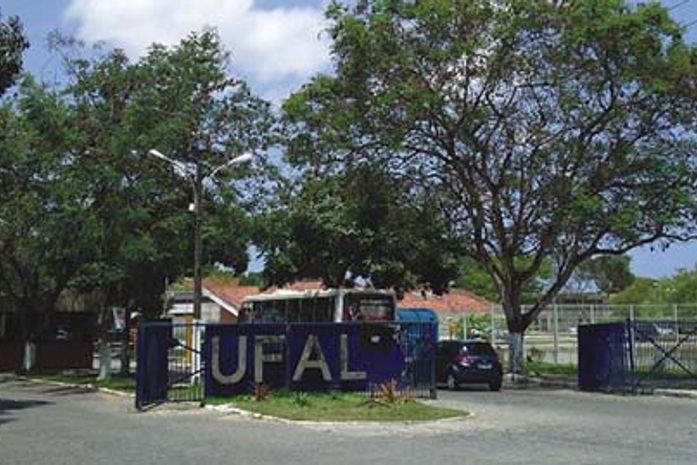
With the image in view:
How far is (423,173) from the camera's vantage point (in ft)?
124

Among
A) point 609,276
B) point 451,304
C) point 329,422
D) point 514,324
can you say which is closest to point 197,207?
point 329,422

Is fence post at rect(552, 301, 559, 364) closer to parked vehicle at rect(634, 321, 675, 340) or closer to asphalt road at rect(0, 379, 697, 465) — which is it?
parked vehicle at rect(634, 321, 675, 340)

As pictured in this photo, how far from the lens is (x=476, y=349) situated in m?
34.7

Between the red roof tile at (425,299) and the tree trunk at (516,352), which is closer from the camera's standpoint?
the tree trunk at (516,352)

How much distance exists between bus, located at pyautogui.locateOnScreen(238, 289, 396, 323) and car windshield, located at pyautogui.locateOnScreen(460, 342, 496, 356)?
394cm

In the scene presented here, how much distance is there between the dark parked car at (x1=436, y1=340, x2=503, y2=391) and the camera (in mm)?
Answer: 34281

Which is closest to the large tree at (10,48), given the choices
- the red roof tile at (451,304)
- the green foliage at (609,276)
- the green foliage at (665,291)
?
the red roof tile at (451,304)

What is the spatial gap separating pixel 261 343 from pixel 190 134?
1125 centimetres

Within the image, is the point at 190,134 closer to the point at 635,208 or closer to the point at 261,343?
the point at 261,343

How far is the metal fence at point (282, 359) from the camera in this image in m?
25.5

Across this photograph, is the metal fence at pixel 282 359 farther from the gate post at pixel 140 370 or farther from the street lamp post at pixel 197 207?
the street lamp post at pixel 197 207

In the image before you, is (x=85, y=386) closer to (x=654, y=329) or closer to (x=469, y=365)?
(x=469, y=365)

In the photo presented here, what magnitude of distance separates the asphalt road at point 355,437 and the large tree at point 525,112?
1057cm

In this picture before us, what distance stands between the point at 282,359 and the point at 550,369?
2017 centimetres
